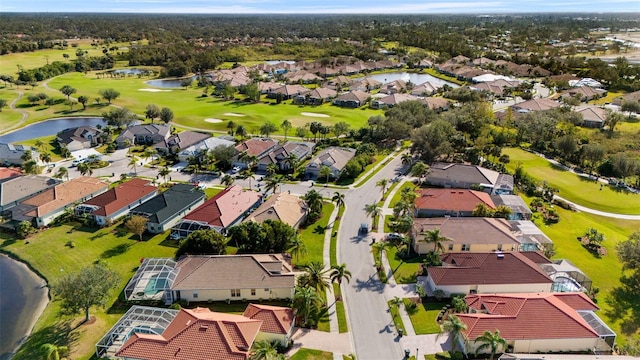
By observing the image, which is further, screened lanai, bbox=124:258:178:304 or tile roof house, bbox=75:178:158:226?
tile roof house, bbox=75:178:158:226

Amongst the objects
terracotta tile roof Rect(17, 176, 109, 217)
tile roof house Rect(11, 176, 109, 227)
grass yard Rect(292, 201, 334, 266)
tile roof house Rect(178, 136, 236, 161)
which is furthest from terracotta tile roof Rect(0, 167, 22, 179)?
grass yard Rect(292, 201, 334, 266)

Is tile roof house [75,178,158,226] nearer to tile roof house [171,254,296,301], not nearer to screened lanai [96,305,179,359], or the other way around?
tile roof house [171,254,296,301]

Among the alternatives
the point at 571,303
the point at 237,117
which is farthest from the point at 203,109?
the point at 571,303

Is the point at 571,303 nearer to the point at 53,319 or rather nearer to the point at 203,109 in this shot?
the point at 53,319

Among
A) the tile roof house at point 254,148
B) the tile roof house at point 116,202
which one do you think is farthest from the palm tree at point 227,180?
the tile roof house at point 116,202

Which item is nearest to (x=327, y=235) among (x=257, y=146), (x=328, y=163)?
(x=328, y=163)
